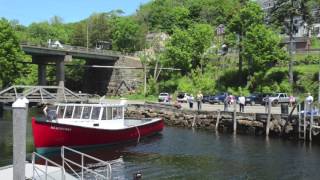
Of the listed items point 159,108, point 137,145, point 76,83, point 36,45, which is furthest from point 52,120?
point 76,83

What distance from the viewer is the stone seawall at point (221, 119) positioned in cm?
4822

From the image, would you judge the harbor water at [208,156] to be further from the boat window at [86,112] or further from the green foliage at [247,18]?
the green foliage at [247,18]

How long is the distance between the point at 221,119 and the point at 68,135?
20343mm

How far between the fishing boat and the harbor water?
782mm

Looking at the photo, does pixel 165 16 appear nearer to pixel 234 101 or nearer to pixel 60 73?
pixel 60 73

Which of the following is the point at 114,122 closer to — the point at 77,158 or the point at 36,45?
the point at 77,158

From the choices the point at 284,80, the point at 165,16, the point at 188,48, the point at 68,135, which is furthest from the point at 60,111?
the point at 165,16

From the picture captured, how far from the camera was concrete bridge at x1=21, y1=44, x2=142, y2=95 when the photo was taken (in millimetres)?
103125

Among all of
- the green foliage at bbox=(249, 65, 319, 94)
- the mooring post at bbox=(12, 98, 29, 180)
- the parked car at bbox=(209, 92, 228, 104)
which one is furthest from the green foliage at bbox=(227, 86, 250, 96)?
the mooring post at bbox=(12, 98, 29, 180)

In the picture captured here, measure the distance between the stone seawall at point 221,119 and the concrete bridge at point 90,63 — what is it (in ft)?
125

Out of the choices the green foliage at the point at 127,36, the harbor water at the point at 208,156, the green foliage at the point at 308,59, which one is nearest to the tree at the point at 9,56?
the harbor water at the point at 208,156

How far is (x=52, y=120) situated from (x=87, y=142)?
10.2 feet

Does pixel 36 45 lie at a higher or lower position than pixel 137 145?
higher

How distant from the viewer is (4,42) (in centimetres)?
9019
